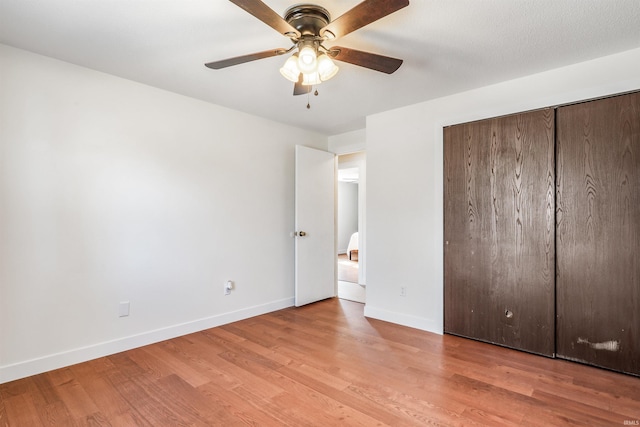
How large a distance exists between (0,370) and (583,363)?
4.24 metres

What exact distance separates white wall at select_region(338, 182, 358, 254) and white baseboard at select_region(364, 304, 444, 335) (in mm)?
5555

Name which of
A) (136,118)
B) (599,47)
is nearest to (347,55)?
(599,47)

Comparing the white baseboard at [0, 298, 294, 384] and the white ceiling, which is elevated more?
the white ceiling

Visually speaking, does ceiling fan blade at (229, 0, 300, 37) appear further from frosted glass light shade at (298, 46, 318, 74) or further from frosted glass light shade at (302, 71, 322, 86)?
frosted glass light shade at (302, 71, 322, 86)

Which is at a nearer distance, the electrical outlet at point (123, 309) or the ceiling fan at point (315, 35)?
the ceiling fan at point (315, 35)

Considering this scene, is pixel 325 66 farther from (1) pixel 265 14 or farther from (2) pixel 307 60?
(1) pixel 265 14

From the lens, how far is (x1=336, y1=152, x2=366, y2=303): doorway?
5.19 metres

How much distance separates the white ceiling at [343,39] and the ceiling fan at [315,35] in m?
0.10

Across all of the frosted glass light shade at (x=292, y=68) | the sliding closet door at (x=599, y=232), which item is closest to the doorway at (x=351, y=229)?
the sliding closet door at (x=599, y=232)

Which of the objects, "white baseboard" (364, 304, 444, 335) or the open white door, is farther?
the open white door

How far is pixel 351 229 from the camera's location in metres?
9.70

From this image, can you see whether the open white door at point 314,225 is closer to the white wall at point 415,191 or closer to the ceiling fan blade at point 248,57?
the white wall at point 415,191

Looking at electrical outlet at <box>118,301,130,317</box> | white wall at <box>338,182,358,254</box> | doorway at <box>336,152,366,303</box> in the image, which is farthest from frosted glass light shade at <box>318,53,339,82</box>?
white wall at <box>338,182,358,254</box>

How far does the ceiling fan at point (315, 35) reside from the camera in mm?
1502
